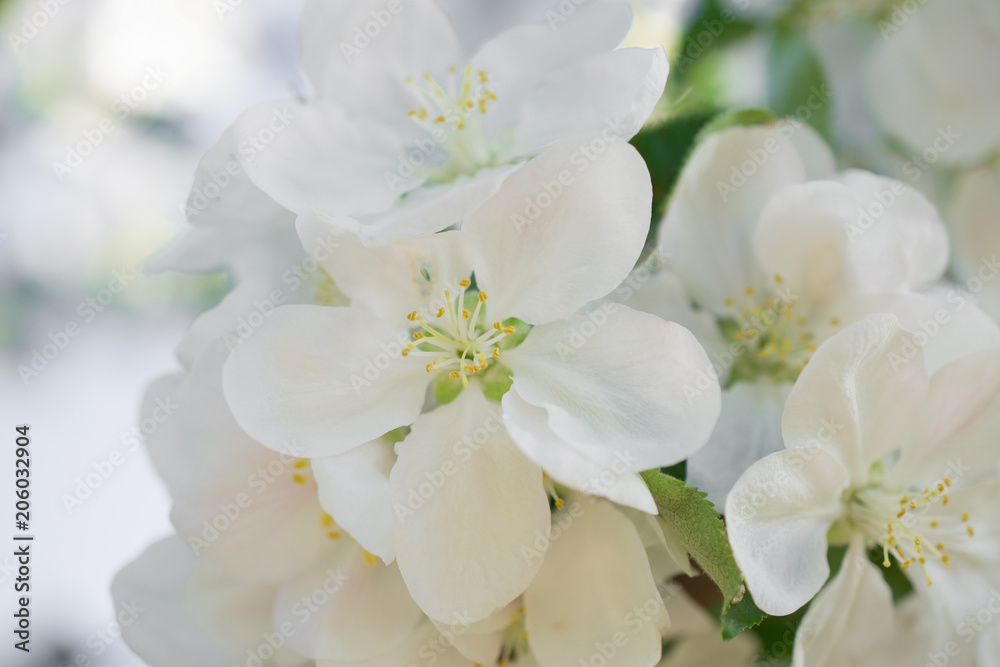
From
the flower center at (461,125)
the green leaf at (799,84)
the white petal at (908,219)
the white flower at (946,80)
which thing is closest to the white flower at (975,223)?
the white flower at (946,80)

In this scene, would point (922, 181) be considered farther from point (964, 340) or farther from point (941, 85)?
point (964, 340)

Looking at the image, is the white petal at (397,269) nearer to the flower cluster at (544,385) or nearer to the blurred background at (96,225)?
the flower cluster at (544,385)

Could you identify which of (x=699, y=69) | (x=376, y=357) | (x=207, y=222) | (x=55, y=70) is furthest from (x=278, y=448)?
(x=55, y=70)

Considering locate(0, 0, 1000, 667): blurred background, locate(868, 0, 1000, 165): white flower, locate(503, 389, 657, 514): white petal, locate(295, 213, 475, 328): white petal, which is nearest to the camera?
locate(503, 389, 657, 514): white petal

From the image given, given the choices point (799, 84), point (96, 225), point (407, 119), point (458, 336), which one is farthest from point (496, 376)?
point (96, 225)

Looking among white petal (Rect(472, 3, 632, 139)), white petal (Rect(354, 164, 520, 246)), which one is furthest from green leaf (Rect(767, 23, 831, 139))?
white petal (Rect(354, 164, 520, 246))

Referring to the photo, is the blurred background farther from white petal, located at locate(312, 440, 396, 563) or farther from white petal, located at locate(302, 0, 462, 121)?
white petal, located at locate(312, 440, 396, 563)

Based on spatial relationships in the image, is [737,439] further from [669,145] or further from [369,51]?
[369,51]
